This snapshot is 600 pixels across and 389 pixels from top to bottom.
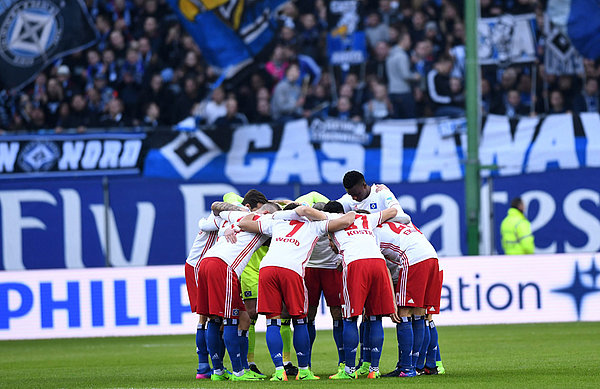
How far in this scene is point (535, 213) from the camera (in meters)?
18.7

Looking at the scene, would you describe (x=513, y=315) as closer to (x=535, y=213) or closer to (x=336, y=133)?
(x=535, y=213)

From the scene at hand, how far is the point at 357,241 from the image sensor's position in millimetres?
10047

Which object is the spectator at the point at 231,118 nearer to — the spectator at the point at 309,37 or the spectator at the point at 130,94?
the spectator at the point at 130,94

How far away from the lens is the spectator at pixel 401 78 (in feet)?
68.7

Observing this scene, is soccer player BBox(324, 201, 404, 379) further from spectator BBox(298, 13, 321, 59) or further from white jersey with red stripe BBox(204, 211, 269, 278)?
spectator BBox(298, 13, 321, 59)

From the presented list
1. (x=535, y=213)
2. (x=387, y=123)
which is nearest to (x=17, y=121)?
(x=387, y=123)

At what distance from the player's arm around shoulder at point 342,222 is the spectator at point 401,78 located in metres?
11.1

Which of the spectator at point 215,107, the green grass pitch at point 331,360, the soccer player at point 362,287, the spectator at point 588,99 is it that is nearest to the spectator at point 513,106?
the spectator at point 588,99

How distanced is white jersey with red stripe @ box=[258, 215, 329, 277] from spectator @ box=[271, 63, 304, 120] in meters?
11.4

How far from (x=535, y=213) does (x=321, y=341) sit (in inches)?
202

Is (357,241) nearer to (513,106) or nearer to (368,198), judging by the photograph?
(368,198)

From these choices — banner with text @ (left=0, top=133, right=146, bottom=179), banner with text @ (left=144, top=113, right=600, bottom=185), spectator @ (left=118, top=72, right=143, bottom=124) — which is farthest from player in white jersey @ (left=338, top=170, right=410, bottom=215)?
spectator @ (left=118, top=72, right=143, bottom=124)

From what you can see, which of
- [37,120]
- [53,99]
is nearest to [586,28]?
[53,99]

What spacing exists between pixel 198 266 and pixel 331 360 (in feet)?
9.05
